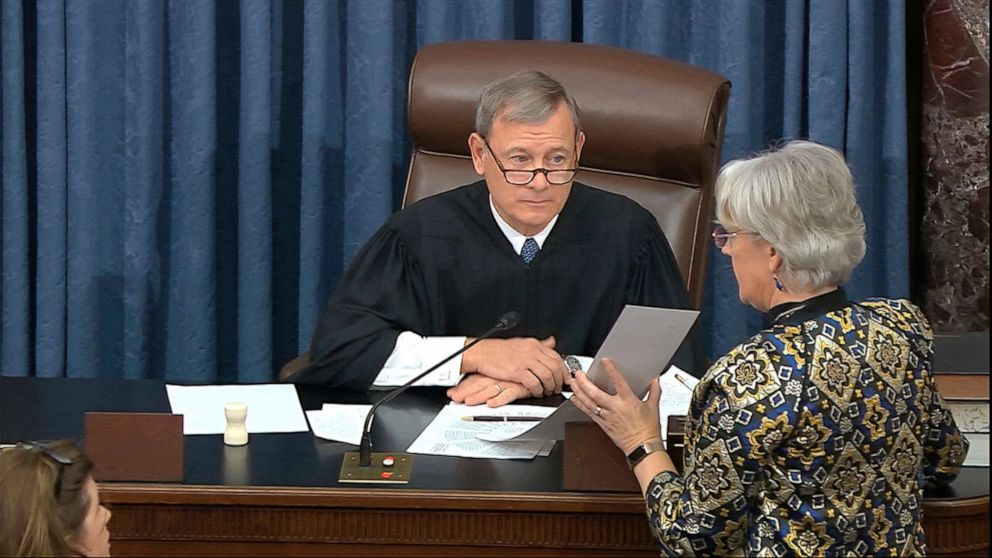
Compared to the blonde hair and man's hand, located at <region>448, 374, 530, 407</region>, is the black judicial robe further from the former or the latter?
the blonde hair

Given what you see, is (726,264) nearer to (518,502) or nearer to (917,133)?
(917,133)

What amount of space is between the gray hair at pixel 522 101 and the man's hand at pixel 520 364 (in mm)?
479

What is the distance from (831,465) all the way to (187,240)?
8.57ft

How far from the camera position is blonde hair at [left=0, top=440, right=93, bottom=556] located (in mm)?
1768

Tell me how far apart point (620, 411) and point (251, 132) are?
2163 millimetres

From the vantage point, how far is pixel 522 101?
117 inches

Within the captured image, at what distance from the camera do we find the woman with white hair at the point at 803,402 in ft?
6.45

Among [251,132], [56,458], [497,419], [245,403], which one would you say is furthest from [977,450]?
[251,132]

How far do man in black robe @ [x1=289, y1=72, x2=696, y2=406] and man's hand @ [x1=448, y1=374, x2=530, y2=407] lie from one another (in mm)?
187

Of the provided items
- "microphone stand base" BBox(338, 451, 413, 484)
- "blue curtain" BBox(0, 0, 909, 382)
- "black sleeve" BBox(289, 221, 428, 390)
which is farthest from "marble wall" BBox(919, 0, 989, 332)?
"microphone stand base" BBox(338, 451, 413, 484)

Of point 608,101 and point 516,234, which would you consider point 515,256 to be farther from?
point 608,101

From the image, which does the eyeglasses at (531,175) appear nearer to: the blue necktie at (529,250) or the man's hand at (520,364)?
the blue necktie at (529,250)

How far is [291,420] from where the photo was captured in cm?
261

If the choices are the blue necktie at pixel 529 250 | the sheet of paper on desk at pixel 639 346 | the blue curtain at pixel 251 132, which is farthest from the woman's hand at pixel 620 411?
the blue curtain at pixel 251 132
